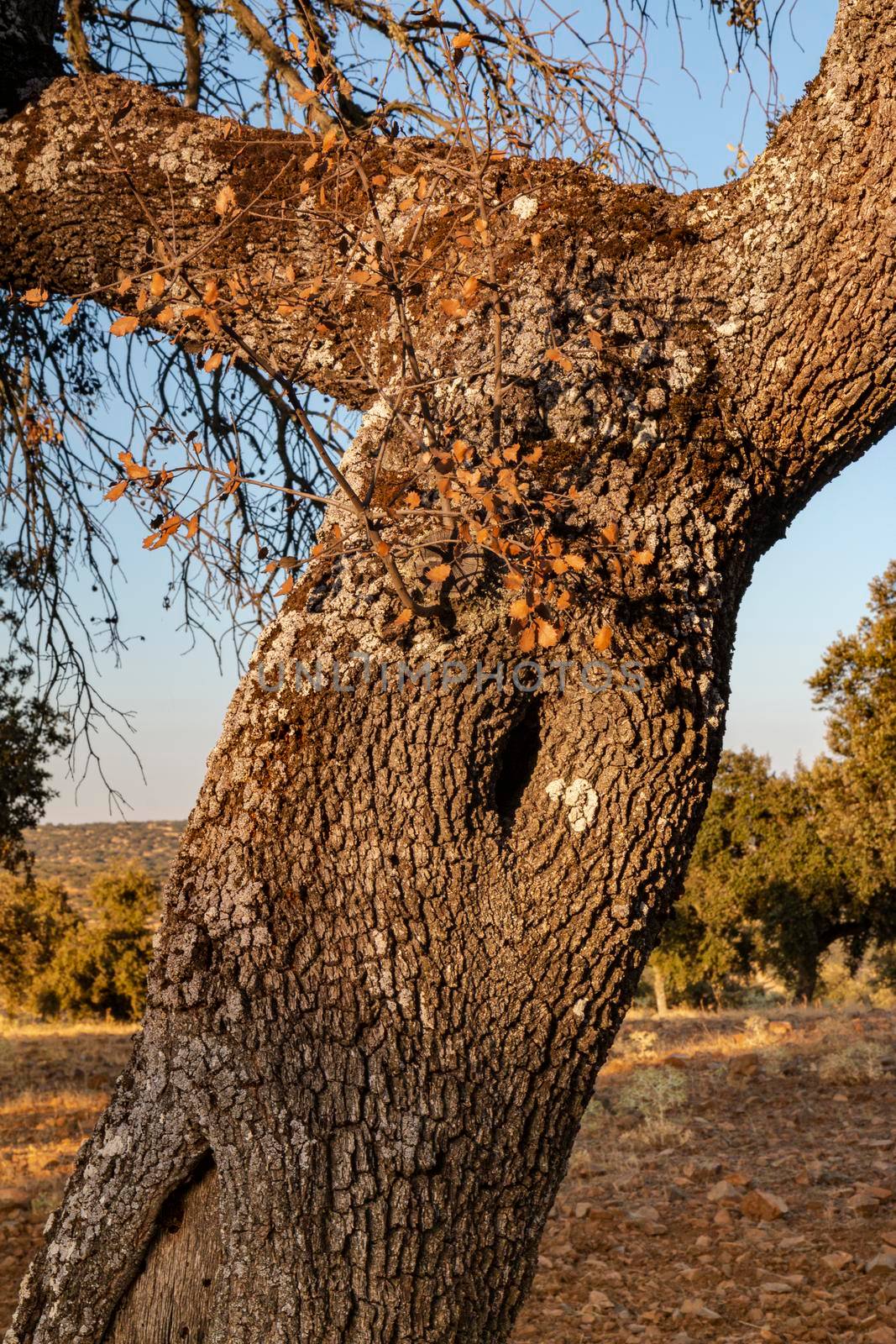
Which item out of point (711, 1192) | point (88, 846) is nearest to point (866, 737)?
point (711, 1192)

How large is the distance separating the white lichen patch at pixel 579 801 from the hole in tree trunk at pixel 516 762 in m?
0.09

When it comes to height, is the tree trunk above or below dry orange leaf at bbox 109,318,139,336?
below

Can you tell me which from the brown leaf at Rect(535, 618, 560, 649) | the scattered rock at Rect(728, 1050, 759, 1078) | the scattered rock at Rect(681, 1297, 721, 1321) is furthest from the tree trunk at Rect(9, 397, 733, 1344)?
the scattered rock at Rect(728, 1050, 759, 1078)

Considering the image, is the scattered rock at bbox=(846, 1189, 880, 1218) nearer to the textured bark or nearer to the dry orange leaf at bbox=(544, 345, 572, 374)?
the textured bark

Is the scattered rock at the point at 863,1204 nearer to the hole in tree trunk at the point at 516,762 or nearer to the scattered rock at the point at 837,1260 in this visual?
the scattered rock at the point at 837,1260

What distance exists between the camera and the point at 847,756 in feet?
42.9

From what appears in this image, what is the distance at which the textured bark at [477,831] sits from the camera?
1723 mm

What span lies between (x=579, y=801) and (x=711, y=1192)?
4.48 metres

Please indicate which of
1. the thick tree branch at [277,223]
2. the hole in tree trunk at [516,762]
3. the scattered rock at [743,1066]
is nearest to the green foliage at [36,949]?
the scattered rock at [743,1066]

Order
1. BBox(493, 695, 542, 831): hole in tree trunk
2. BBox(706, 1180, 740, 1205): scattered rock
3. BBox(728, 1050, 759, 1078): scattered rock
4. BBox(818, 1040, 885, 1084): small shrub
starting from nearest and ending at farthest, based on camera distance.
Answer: BBox(493, 695, 542, 831): hole in tree trunk → BBox(706, 1180, 740, 1205): scattered rock → BBox(818, 1040, 885, 1084): small shrub → BBox(728, 1050, 759, 1078): scattered rock

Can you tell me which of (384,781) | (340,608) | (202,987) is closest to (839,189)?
(340,608)

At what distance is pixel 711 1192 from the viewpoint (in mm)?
5379

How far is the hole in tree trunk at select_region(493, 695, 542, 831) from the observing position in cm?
191

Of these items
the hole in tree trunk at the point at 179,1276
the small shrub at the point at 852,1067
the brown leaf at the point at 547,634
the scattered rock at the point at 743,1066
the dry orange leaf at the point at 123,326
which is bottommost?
the scattered rock at the point at 743,1066
